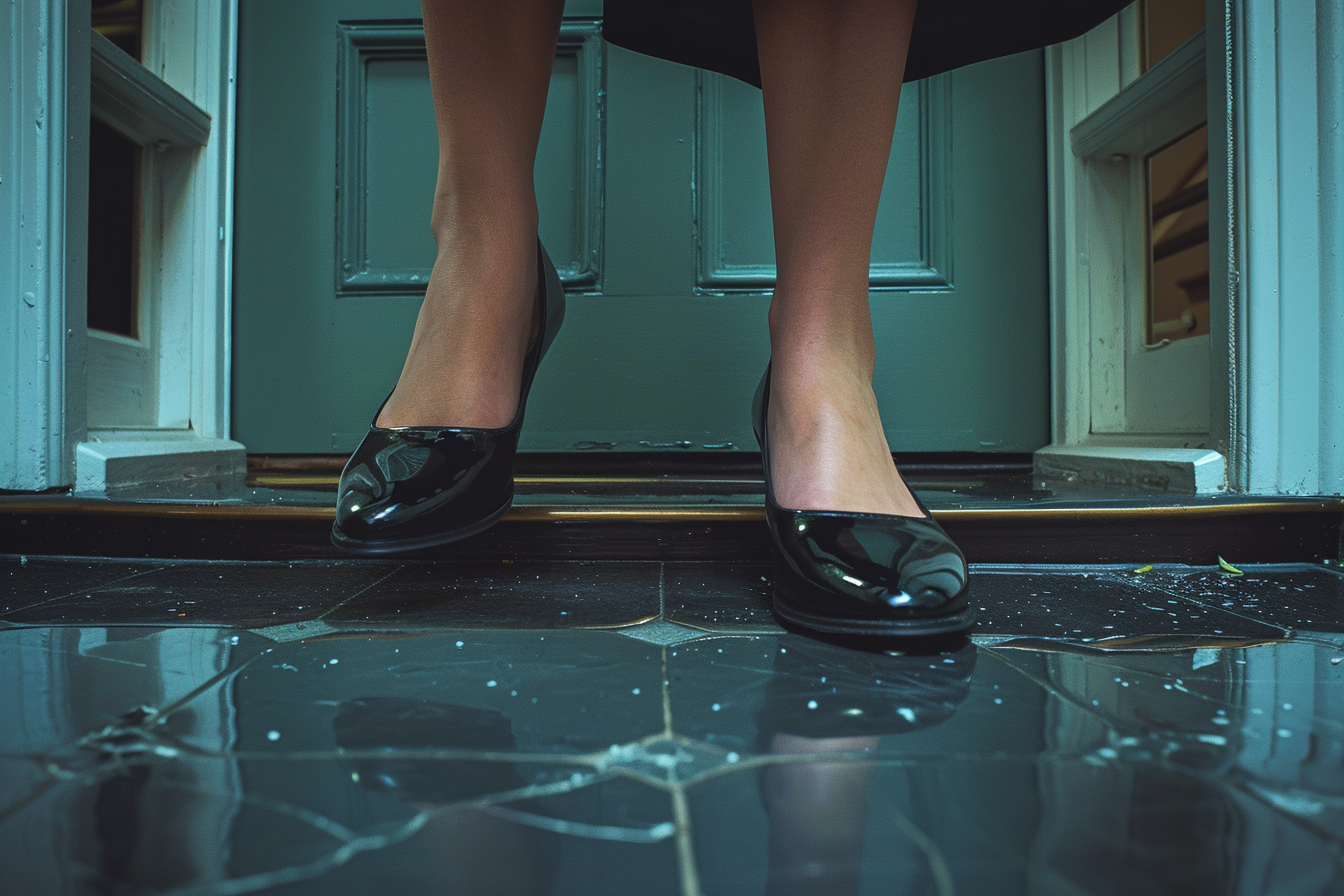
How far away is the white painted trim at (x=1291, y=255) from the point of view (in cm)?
74

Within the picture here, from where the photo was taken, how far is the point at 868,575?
447 millimetres

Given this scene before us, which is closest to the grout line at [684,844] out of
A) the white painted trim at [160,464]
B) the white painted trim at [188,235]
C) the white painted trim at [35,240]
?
the white painted trim at [160,464]

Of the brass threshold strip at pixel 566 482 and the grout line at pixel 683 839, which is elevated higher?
the brass threshold strip at pixel 566 482

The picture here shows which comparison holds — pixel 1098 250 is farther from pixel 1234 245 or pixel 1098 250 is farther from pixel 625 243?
pixel 625 243

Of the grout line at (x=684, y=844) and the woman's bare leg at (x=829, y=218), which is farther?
the woman's bare leg at (x=829, y=218)

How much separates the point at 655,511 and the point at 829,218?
320 millimetres

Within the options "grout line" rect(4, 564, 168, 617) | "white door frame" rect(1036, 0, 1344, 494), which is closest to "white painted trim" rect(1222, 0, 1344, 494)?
"white door frame" rect(1036, 0, 1344, 494)

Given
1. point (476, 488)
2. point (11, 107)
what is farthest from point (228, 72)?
point (476, 488)

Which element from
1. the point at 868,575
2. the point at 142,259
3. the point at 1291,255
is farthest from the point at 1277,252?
the point at 142,259

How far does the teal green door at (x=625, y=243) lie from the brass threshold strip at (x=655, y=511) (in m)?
0.40

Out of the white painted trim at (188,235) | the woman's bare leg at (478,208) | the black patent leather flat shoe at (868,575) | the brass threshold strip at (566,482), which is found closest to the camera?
the black patent leather flat shoe at (868,575)

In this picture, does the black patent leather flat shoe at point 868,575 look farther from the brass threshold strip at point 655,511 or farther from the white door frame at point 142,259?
the white door frame at point 142,259

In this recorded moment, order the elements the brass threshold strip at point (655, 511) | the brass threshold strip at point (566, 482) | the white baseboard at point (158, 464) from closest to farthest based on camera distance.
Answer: the brass threshold strip at point (655, 511) → the white baseboard at point (158, 464) → the brass threshold strip at point (566, 482)

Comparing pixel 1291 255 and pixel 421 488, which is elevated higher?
pixel 1291 255
